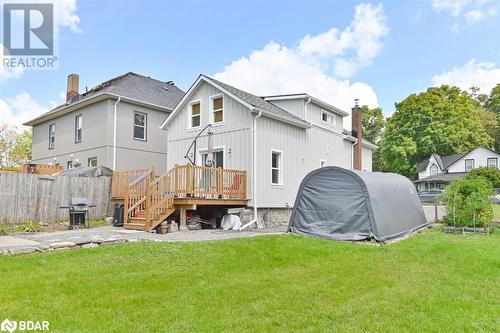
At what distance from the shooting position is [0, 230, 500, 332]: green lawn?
12.9 feet

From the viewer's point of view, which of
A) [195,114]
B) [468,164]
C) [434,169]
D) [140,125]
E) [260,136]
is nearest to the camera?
[260,136]

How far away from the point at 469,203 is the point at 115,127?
14586mm

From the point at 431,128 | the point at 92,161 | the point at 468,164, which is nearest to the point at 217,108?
the point at 92,161

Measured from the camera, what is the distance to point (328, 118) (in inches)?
701

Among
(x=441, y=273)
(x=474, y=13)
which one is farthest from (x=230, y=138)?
(x=474, y=13)

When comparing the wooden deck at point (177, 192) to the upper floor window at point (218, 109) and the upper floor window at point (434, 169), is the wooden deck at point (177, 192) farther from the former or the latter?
the upper floor window at point (434, 169)

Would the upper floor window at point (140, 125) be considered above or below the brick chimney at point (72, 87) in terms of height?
below

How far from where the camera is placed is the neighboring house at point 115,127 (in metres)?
17.3

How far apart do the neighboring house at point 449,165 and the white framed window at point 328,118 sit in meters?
26.3

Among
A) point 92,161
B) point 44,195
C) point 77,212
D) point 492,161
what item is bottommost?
point 77,212

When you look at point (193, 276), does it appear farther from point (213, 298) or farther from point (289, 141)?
point (289, 141)

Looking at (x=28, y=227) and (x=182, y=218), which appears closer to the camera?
(x=28, y=227)

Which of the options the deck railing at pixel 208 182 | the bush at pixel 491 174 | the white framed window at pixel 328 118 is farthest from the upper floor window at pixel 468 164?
the deck railing at pixel 208 182

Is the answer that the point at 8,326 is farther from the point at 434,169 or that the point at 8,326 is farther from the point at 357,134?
the point at 434,169
